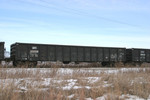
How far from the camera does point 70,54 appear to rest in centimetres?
2173

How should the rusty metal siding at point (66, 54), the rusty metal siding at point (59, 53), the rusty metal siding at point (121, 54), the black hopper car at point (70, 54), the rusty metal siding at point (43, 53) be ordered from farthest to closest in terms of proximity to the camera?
the rusty metal siding at point (121, 54) → the rusty metal siding at point (66, 54) → the rusty metal siding at point (59, 53) → the rusty metal siding at point (43, 53) → the black hopper car at point (70, 54)

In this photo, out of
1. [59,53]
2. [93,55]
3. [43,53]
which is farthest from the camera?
[93,55]

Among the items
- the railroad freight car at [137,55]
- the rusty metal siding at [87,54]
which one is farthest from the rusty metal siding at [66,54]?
the railroad freight car at [137,55]

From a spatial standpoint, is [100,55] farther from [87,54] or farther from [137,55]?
[137,55]

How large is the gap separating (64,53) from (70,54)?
2.58ft

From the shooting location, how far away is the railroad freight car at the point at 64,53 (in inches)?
770

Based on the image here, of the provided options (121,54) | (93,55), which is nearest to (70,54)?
(93,55)

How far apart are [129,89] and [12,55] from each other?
1677 centimetres

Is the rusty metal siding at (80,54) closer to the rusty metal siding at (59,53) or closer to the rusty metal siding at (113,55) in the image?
the rusty metal siding at (59,53)

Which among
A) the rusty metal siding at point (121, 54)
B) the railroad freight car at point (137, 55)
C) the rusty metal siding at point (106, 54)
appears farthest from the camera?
the railroad freight car at point (137, 55)

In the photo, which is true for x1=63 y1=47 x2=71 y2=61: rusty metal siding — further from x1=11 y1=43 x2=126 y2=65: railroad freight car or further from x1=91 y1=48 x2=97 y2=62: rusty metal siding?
x1=91 y1=48 x2=97 y2=62: rusty metal siding

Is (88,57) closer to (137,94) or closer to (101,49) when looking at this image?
(101,49)

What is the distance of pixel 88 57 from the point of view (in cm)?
2286

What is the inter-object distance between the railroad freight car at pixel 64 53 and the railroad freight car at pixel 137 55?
1.05 meters
